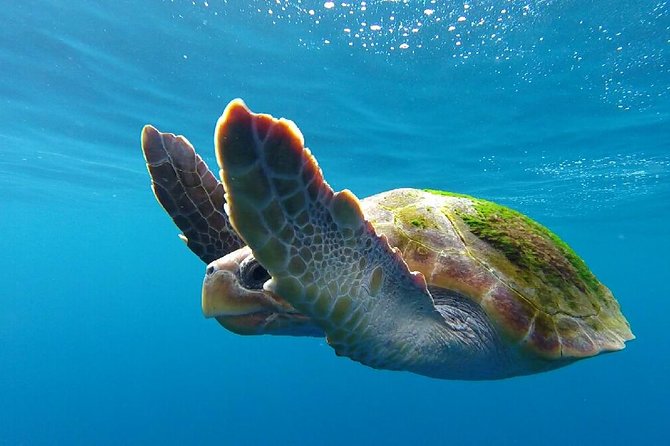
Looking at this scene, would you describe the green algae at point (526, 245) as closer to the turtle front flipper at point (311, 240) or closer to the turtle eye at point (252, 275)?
the turtle front flipper at point (311, 240)

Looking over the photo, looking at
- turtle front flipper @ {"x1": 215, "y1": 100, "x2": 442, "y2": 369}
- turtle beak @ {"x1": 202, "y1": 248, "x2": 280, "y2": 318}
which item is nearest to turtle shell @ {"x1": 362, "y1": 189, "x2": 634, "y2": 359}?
turtle front flipper @ {"x1": 215, "y1": 100, "x2": 442, "y2": 369}

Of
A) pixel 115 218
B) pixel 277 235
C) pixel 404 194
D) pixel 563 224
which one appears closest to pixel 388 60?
pixel 404 194

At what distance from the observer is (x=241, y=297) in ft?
9.14

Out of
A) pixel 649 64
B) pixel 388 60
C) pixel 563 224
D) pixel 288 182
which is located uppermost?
pixel 563 224

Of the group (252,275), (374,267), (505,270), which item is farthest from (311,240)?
(505,270)

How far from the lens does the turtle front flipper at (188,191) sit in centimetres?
350

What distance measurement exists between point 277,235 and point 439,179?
2008 cm

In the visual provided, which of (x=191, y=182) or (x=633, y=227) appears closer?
(x=191, y=182)

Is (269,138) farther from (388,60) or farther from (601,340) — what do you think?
(388,60)

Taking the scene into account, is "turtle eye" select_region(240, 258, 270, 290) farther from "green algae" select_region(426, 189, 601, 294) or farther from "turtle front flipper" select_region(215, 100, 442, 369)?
"green algae" select_region(426, 189, 601, 294)

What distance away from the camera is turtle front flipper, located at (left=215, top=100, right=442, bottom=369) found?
1929 millimetres

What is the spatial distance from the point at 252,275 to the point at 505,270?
5.90 feet

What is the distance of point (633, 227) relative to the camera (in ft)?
101

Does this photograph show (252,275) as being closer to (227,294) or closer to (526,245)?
(227,294)
